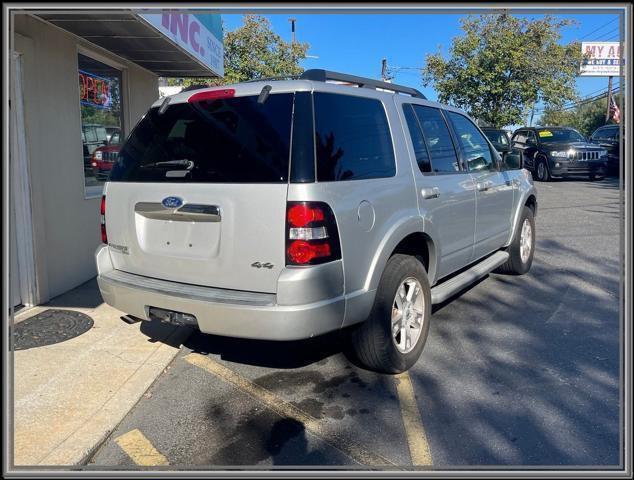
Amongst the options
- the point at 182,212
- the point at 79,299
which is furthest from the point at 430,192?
the point at 79,299

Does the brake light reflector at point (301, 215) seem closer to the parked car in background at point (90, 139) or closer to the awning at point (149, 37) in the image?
the awning at point (149, 37)

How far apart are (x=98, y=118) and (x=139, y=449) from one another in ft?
16.5

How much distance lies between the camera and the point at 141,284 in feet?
11.8

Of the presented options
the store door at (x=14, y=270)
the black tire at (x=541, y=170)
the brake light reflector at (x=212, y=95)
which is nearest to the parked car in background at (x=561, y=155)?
the black tire at (x=541, y=170)

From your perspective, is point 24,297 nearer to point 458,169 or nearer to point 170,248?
point 170,248

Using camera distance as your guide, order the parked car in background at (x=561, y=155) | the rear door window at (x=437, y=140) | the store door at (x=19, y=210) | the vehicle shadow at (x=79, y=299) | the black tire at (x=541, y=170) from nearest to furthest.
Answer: the rear door window at (x=437, y=140), the store door at (x=19, y=210), the vehicle shadow at (x=79, y=299), the parked car in background at (x=561, y=155), the black tire at (x=541, y=170)

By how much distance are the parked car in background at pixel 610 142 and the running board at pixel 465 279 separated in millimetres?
14710

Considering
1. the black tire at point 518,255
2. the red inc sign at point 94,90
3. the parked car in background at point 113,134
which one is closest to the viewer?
the black tire at point 518,255

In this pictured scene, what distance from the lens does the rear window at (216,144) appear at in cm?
315

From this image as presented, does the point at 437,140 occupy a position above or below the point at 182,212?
above

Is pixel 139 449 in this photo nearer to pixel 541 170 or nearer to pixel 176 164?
pixel 176 164

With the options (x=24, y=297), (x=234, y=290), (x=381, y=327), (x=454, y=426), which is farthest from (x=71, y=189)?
(x=454, y=426)

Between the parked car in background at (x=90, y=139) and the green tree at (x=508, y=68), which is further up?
the green tree at (x=508, y=68)

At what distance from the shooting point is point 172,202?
338 cm
